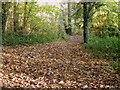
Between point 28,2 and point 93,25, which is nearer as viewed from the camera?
point 28,2

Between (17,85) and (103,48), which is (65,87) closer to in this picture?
(17,85)

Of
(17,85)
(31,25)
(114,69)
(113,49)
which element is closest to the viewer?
(17,85)

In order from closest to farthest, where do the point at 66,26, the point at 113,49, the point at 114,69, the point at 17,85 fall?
the point at 17,85 < the point at 114,69 < the point at 113,49 < the point at 66,26

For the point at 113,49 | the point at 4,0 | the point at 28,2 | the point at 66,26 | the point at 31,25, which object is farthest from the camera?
the point at 66,26

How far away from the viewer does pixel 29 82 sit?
5086 mm

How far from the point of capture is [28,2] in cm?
1523

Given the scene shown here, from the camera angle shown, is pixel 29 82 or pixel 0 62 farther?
pixel 0 62

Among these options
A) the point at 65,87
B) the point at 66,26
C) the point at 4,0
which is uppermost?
the point at 4,0

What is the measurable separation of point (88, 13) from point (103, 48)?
422cm

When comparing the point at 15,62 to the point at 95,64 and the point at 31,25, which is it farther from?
the point at 31,25

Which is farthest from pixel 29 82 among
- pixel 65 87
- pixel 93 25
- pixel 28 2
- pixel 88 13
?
pixel 93 25

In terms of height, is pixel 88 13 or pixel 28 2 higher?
pixel 28 2

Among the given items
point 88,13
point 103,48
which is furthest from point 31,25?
point 103,48

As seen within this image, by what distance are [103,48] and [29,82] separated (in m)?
6.60
